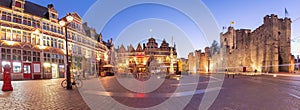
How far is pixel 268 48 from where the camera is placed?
36.2 metres

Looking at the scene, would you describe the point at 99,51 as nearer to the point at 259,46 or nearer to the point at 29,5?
the point at 29,5

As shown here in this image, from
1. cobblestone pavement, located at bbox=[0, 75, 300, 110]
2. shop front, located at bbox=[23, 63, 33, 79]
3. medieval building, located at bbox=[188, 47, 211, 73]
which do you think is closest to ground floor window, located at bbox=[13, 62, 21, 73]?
shop front, located at bbox=[23, 63, 33, 79]

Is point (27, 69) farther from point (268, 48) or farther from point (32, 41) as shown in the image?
point (268, 48)

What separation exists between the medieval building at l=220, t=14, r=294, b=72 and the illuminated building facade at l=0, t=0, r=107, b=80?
36375 millimetres

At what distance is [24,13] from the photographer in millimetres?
26109

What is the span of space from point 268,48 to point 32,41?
44.1 meters

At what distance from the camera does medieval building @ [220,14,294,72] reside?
35.4 meters

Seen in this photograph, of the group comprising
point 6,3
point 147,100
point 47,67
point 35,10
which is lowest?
point 147,100

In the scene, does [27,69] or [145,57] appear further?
[145,57]

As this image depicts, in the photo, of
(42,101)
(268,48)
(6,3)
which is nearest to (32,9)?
(6,3)

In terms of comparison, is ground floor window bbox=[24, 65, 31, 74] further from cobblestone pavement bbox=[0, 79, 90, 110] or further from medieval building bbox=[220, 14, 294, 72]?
medieval building bbox=[220, 14, 294, 72]

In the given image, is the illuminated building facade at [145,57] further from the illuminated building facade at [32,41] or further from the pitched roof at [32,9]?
the pitched roof at [32,9]

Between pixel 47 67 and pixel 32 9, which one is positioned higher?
pixel 32 9

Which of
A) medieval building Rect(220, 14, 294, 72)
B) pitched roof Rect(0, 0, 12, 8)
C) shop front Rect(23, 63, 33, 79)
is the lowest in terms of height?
shop front Rect(23, 63, 33, 79)
